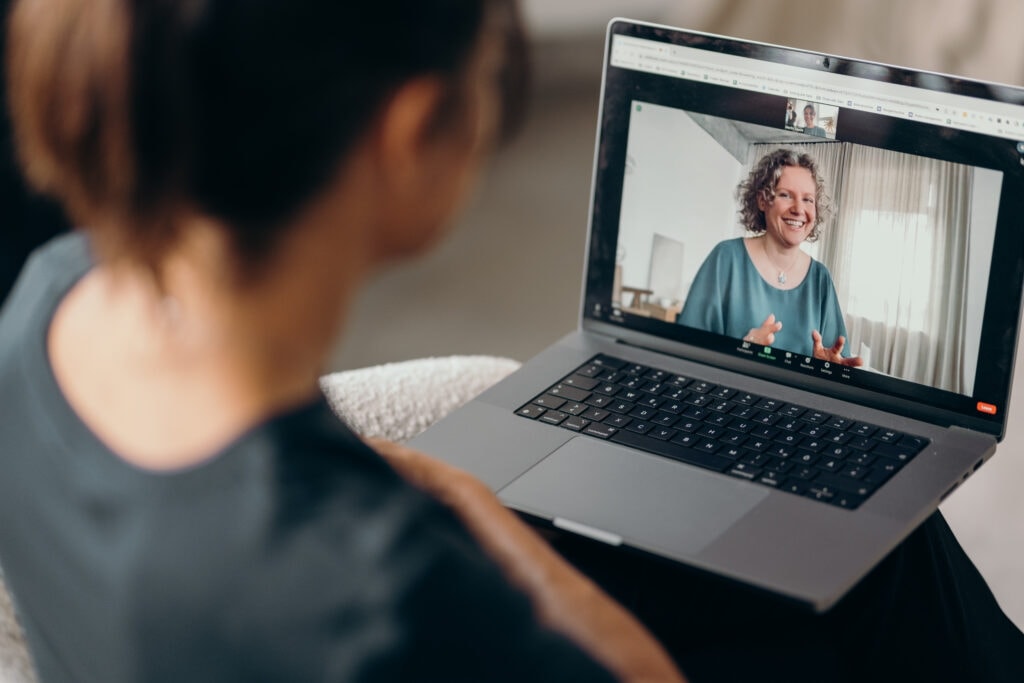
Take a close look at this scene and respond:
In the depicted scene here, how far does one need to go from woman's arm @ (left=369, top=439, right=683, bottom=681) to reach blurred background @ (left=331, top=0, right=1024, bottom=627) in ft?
0.69

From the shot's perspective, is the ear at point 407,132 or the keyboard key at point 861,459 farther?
the keyboard key at point 861,459

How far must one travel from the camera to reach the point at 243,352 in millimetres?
570

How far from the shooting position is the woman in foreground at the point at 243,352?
51 cm

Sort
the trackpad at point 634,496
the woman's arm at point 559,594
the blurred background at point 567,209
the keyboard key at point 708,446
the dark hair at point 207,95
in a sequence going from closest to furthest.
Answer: the dark hair at point 207,95
the woman's arm at point 559,594
the trackpad at point 634,496
the keyboard key at point 708,446
the blurred background at point 567,209

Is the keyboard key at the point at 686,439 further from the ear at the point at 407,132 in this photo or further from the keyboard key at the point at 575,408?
the ear at the point at 407,132

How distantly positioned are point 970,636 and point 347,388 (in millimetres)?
559

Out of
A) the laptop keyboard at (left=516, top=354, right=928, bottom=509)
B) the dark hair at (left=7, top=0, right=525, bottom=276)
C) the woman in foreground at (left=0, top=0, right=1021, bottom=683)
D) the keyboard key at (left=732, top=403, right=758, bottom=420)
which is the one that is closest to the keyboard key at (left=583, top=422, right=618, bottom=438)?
the laptop keyboard at (left=516, top=354, right=928, bottom=509)

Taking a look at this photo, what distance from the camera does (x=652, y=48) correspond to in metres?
1.05

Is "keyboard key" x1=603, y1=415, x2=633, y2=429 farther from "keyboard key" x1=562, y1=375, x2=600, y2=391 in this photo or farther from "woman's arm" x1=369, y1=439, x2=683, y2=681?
"woman's arm" x1=369, y1=439, x2=683, y2=681

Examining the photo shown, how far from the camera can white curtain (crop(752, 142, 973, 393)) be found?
→ 97cm

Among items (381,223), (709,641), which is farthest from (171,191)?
(709,641)

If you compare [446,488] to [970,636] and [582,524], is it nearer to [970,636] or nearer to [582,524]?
[582,524]

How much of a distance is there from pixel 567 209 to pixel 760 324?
1.65 meters

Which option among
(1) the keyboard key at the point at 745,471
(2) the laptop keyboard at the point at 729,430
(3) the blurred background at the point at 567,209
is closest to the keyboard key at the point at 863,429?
(2) the laptop keyboard at the point at 729,430
